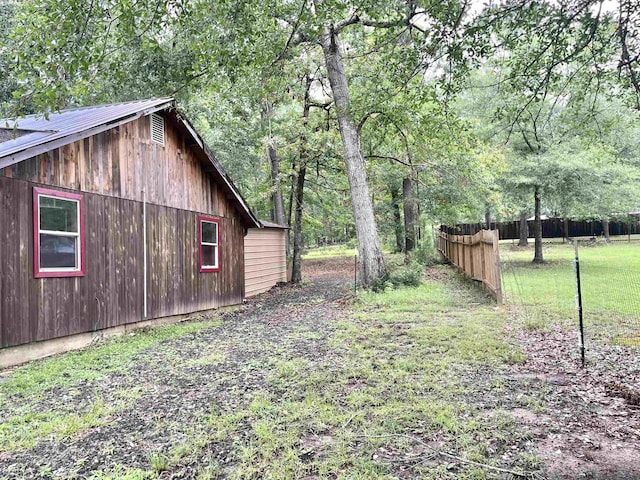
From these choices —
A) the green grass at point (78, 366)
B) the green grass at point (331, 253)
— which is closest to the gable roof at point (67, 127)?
the green grass at point (78, 366)

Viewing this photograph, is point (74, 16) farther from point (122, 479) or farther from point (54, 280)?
point (54, 280)

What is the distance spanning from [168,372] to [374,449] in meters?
3.12

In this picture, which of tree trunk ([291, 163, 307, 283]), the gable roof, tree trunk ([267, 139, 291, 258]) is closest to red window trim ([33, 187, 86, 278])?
the gable roof

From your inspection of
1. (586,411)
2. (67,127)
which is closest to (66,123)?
(67,127)

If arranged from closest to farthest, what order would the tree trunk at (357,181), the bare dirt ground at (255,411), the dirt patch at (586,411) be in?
the dirt patch at (586,411), the bare dirt ground at (255,411), the tree trunk at (357,181)

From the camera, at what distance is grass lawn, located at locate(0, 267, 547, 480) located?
2908mm

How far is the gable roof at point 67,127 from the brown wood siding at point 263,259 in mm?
4402

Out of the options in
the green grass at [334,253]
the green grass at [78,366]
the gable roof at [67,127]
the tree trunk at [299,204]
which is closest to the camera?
the green grass at [78,366]

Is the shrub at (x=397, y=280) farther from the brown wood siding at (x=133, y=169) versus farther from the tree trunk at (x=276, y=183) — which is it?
the tree trunk at (x=276, y=183)

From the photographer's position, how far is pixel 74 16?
12.2 ft

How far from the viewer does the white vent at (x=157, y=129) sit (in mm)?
8755

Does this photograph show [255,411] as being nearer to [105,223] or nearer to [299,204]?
[105,223]

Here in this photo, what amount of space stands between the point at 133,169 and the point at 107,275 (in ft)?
6.79

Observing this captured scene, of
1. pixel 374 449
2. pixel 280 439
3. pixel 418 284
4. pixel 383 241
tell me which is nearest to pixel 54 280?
pixel 280 439
